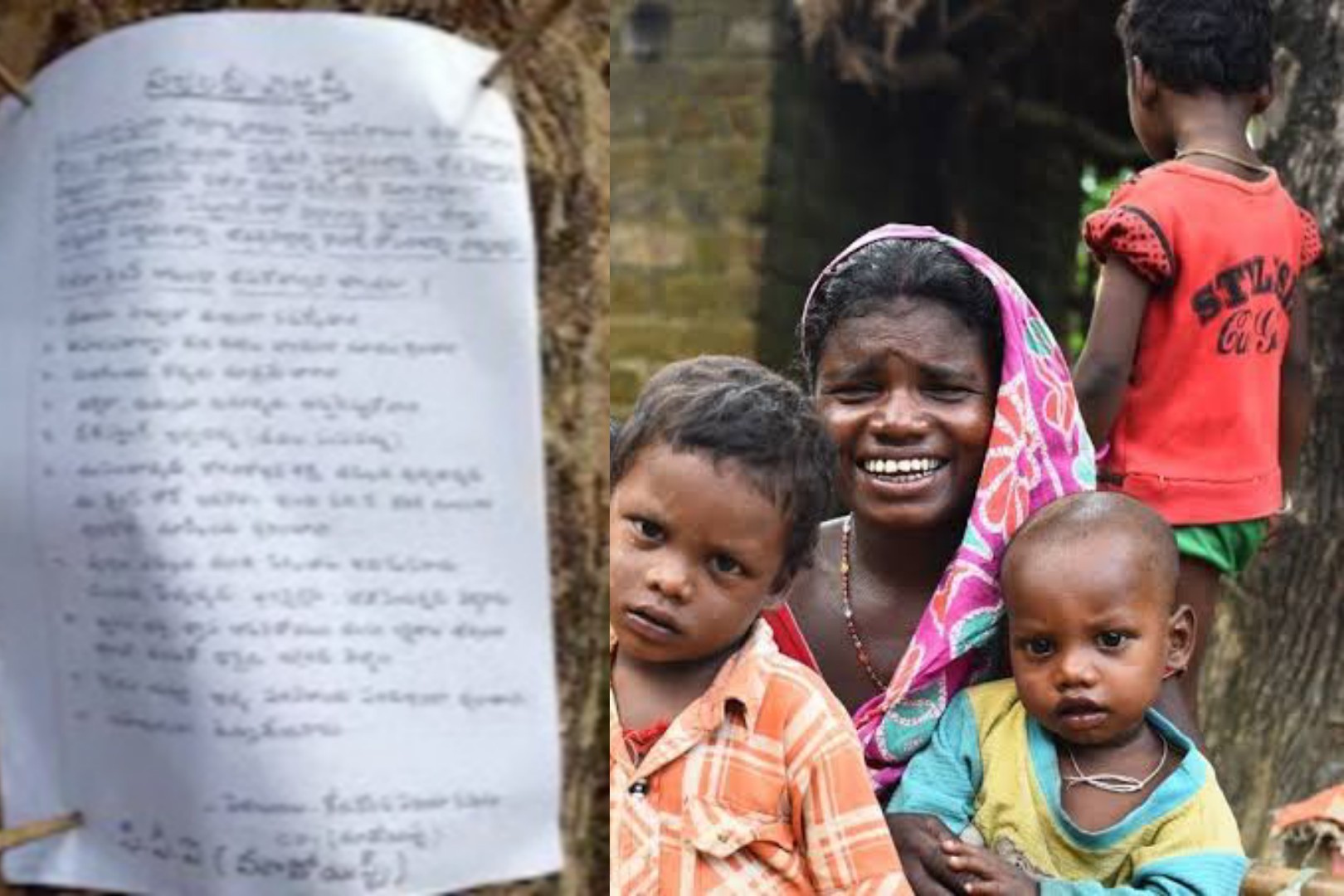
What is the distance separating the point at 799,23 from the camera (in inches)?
244

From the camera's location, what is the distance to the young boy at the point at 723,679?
1.72 meters

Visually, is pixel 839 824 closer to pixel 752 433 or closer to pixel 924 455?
pixel 752 433

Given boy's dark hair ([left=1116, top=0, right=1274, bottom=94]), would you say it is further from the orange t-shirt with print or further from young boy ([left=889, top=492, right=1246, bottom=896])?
young boy ([left=889, top=492, right=1246, bottom=896])

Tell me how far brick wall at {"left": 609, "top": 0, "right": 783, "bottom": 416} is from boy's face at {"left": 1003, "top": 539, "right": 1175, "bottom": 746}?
14.0 feet

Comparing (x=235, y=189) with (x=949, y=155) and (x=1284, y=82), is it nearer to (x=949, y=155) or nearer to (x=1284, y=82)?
(x=1284, y=82)

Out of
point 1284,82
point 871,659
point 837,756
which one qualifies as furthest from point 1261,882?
point 1284,82

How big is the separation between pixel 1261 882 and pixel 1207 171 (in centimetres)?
148

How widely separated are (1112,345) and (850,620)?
3.69 feet

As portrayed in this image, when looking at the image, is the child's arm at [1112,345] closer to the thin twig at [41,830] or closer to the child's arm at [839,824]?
the child's arm at [839,824]

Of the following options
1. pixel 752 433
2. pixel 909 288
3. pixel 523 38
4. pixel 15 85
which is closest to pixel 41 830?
pixel 15 85

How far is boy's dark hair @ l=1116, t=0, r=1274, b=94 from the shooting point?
11.0ft

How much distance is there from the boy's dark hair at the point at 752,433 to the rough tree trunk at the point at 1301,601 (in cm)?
257

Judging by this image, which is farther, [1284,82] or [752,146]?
[752,146]

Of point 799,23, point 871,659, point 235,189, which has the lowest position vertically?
point 871,659
